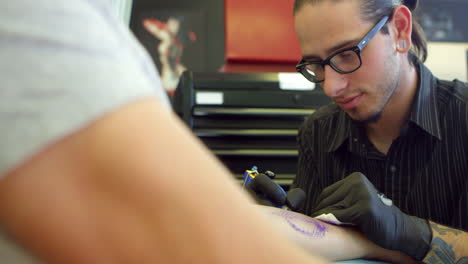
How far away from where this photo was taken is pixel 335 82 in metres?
1.24

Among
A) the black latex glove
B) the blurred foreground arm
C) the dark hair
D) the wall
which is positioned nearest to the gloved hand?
the black latex glove

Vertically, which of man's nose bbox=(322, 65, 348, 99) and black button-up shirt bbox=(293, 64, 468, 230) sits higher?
man's nose bbox=(322, 65, 348, 99)

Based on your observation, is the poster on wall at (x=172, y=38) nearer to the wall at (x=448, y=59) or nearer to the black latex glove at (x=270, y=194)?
the black latex glove at (x=270, y=194)

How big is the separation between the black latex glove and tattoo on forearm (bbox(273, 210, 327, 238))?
2 cm

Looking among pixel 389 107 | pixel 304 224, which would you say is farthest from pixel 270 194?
pixel 389 107

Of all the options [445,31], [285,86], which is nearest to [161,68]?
[285,86]

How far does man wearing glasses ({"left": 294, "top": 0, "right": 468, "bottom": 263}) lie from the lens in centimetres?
116

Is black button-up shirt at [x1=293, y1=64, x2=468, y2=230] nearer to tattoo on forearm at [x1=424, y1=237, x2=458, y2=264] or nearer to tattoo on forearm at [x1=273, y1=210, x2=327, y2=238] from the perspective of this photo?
tattoo on forearm at [x1=424, y1=237, x2=458, y2=264]

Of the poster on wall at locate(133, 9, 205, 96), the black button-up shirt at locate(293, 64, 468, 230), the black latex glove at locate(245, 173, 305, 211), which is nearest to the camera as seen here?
the black latex glove at locate(245, 173, 305, 211)

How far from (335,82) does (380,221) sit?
526mm

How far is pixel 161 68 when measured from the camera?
7.51 ft

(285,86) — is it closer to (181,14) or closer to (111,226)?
(181,14)

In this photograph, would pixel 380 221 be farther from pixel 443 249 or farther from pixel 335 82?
pixel 335 82

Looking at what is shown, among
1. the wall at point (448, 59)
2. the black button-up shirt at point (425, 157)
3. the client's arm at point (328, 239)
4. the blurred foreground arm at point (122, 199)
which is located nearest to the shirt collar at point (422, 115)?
the black button-up shirt at point (425, 157)
